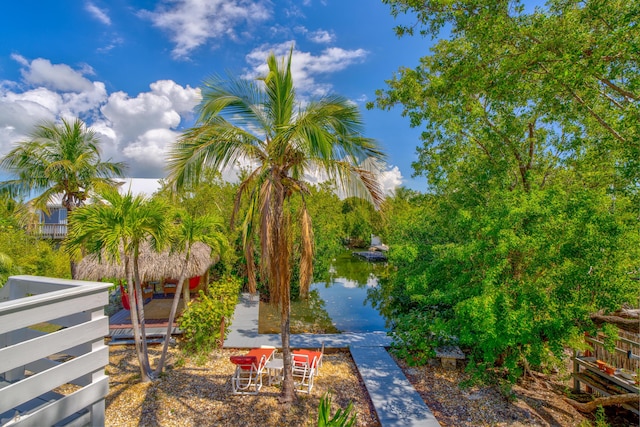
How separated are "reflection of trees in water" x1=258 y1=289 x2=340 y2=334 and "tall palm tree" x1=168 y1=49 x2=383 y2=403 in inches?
203

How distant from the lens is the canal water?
38.3ft

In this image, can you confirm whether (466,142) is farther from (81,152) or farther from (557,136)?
(81,152)

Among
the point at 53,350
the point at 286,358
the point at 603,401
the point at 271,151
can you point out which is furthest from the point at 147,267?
the point at 603,401

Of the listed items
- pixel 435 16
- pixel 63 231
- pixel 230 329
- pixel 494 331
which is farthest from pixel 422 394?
pixel 63 231

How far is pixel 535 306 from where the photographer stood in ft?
18.1

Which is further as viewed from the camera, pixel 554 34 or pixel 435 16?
pixel 435 16

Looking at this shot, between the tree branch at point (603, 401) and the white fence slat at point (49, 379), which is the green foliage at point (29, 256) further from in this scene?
the tree branch at point (603, 401)

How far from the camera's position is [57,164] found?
35.1 feet

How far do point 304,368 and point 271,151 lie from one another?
15.5ft

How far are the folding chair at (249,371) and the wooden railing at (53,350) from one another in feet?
11.7

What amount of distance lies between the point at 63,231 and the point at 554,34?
27311 millimetres

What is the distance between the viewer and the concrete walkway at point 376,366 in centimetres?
577

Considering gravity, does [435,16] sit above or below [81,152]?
above

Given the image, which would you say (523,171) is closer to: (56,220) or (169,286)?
(169,286)
